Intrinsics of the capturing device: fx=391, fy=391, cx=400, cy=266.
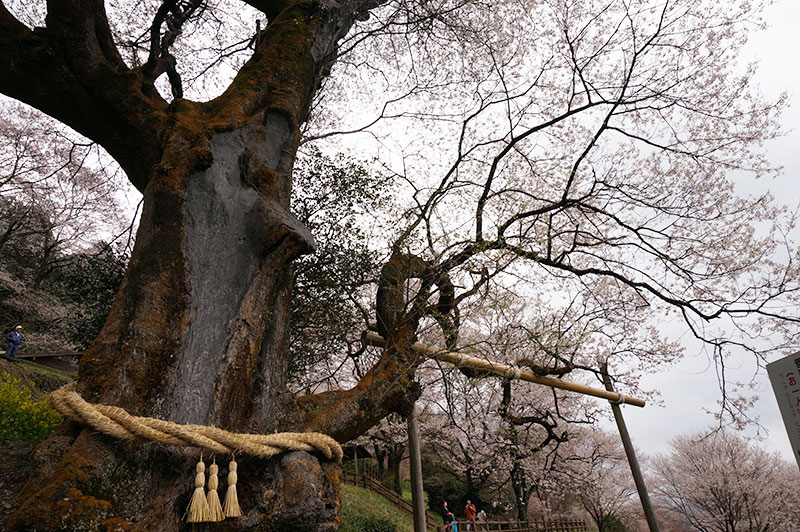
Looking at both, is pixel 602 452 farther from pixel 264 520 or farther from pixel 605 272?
pixel 264 520

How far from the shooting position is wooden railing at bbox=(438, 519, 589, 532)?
498 inches

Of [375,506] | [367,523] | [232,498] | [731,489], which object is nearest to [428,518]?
[375,506]

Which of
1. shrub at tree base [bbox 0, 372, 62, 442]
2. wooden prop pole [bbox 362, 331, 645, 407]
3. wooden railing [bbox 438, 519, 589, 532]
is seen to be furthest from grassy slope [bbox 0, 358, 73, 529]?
wooden railing [bbox 438, 519, 589, 532]

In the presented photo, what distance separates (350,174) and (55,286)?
12.2 m

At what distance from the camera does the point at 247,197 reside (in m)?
2.30

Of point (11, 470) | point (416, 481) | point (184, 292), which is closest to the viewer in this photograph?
point (184, 292)

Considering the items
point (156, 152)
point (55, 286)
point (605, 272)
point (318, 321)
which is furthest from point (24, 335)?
point (605, 272)

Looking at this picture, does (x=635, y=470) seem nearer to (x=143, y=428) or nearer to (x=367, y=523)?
(x=367, y=523)

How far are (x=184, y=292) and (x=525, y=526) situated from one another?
16.7m

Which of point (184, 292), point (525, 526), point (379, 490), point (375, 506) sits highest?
point (184, 292)

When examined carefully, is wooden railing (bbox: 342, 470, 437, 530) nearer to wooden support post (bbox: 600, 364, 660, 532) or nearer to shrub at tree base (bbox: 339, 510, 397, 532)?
shrub at tree base (bbox: 339, 510, 397, 532)

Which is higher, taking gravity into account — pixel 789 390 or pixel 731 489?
pixel 789 390

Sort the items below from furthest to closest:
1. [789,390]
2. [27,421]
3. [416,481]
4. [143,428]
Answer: [416,481] → [789,390] → [27,421] → [143,428]

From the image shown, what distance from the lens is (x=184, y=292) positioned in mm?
1863
